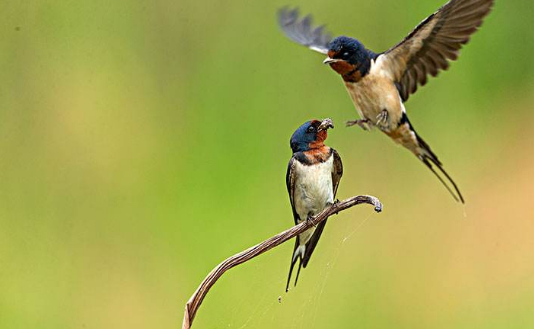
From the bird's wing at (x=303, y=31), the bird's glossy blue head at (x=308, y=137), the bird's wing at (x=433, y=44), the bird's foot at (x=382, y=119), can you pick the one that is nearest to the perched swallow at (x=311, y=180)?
the bird's glossy blue head at (x=308, y=137)

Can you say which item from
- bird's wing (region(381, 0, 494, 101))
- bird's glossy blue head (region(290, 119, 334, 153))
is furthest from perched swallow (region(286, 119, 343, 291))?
bird's wing (region(381, 0, 494, 101))

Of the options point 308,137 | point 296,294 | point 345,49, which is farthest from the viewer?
point 296,294

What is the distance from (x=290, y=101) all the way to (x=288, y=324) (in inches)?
26.0

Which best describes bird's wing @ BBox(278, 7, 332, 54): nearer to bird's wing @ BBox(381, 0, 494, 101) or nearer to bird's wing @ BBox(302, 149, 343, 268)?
bird's wing @ BBox(381, 0, 494, 101)

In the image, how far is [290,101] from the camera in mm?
2447

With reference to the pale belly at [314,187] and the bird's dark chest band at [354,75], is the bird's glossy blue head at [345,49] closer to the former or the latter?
the bird's dark chest band at [354,75]

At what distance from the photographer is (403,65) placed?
1.59 meters

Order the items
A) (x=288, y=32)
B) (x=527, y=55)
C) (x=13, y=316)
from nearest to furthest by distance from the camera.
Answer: (x=288, y=32), (x=13, y=316), (x=527, y=55)

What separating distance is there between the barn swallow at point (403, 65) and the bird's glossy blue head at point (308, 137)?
9 centimetres

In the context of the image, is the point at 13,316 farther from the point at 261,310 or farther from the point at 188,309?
the point at 188,309

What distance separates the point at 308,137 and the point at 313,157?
8cm

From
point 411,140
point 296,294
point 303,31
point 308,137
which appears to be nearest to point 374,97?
point 411,140

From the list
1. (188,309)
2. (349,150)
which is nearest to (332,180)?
(188,309)

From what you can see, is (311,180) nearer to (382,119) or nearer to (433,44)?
(382,119)
